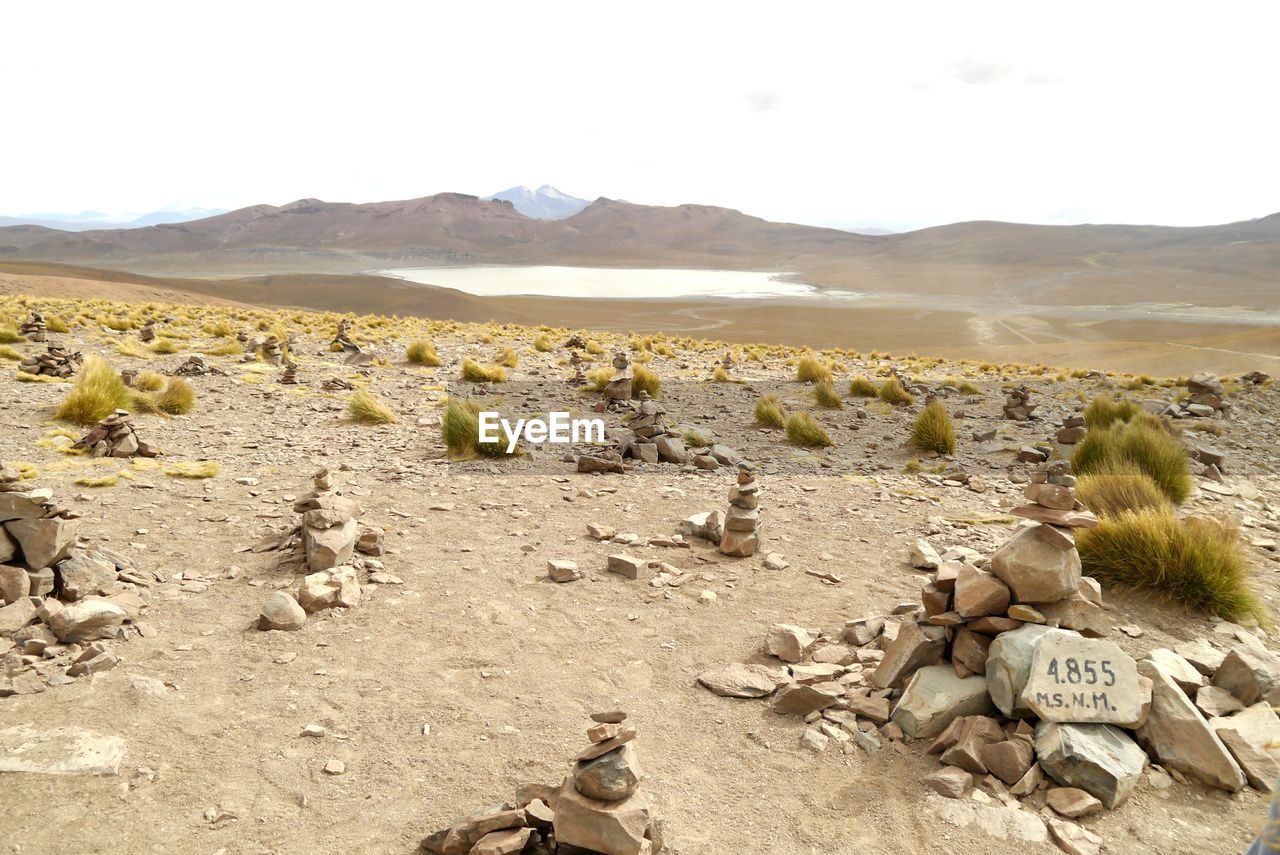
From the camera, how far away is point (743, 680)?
4629 millimetres

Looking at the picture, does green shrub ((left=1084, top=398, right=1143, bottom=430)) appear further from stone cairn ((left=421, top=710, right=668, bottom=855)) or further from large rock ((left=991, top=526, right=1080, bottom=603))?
stone cairn ((left=421, top=710, right=668, bottom=855))

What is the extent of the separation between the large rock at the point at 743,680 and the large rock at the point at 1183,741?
1915 millimetres

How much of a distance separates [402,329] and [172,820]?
22286 mm

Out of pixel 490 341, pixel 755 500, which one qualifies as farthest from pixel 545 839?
pixel 490 341

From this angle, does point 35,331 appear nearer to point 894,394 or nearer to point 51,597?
point 51,597

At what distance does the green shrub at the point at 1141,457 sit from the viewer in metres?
8.34

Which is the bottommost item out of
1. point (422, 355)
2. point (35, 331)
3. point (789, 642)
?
point (789, 642)

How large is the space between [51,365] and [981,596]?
1407 centimetres

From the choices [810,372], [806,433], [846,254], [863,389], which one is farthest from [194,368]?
[846,254]

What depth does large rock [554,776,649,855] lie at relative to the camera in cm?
306

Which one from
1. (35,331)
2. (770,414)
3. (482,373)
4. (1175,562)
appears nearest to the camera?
(1175,562)

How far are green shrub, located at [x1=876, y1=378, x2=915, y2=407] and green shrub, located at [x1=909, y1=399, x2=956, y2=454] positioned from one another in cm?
336

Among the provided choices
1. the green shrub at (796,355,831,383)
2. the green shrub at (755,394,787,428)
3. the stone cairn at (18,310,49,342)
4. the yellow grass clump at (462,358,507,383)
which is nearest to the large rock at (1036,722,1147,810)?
the green shrub at (755,394,787,428)

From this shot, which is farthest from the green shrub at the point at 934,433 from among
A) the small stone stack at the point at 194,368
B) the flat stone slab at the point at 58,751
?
the small stone stack at the point at 194,368
